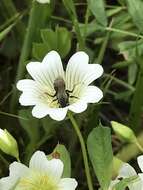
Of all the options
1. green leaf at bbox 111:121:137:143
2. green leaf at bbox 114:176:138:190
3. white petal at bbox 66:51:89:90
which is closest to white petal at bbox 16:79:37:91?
white petal at bbox 66:51:89:90

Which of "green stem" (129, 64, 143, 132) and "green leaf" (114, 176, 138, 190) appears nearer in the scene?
"green leaf" (114, 176, 138, 190)

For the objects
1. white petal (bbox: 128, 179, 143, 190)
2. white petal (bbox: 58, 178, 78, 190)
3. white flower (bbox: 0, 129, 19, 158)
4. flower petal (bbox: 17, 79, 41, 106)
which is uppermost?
flower petal (bbox: 17, 79, 41, 106)

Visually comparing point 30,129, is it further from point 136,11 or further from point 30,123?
point 136,11

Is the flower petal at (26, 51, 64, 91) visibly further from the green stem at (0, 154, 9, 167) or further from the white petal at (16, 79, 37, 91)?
the green stem at (0, 154, 9, 167)

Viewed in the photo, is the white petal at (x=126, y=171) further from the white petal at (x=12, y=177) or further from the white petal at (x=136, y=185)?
the white petal at (x=12, y=177)

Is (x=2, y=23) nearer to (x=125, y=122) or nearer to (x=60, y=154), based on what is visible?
(x=125, y=122)

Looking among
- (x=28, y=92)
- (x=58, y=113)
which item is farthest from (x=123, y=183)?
(x=28, y=92)

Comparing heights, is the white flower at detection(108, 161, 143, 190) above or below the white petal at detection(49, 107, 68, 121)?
below

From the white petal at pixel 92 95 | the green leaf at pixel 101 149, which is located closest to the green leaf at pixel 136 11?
the white petal at pixel 92 95
